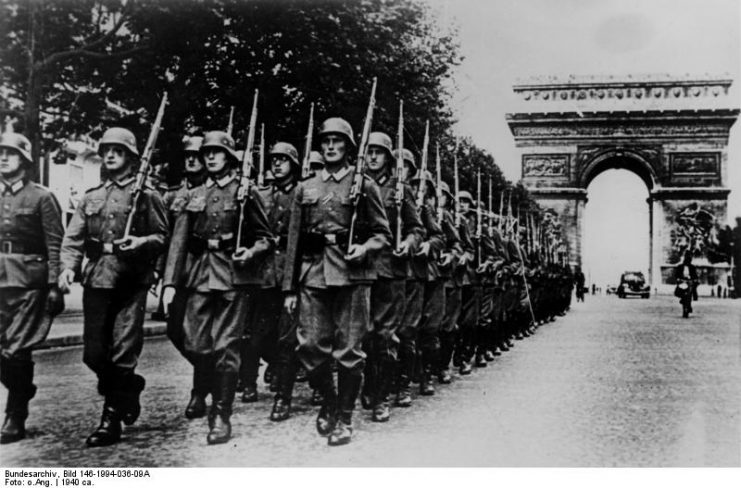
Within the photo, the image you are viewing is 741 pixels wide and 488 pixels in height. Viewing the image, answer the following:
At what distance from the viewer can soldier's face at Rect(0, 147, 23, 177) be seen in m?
6.66

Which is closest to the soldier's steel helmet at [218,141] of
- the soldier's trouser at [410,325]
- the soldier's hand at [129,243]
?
the soldier's hand at [129,243]

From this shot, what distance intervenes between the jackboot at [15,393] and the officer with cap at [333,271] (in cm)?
181

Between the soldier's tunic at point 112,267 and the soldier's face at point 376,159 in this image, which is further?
the soldier's face at point 376,159

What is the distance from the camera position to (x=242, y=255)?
22.4ft

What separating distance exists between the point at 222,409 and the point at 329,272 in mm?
1158

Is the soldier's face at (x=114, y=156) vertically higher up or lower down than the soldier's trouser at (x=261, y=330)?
higher up

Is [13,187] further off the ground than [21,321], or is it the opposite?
[13,187]

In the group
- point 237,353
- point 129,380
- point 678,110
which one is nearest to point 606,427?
point 237,353

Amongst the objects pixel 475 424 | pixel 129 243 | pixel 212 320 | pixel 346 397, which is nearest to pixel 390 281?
pixel 475 424

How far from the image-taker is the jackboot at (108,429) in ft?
20.5

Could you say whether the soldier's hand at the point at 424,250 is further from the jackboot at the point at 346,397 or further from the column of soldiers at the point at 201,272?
the jackboot at the point at 346,397

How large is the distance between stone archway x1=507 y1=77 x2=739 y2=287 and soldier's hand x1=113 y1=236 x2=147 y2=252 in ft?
157

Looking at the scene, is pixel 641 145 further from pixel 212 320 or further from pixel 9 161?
pixel 9 161

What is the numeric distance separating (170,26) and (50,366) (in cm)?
560
